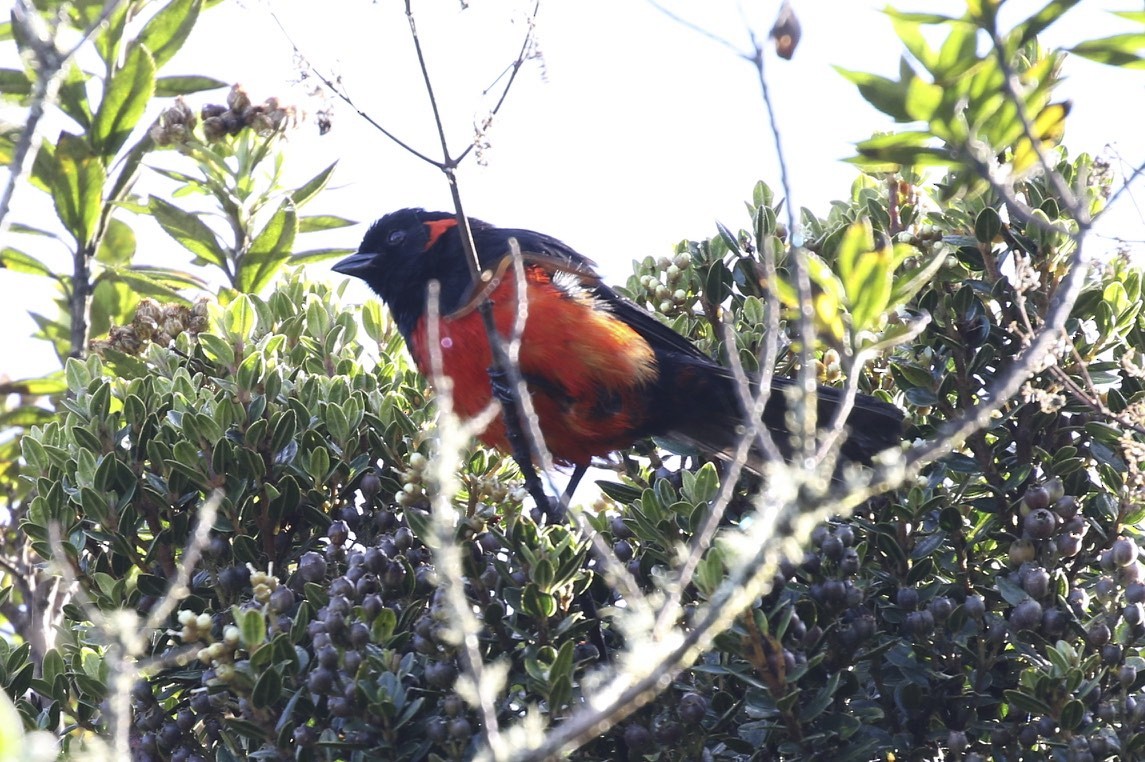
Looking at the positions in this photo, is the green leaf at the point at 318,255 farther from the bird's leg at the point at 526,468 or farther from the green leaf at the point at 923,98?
the green leaf at the point at 923,98

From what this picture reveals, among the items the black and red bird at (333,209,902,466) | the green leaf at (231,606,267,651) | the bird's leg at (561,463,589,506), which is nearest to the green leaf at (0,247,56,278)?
the black and red bird at (333,209,902,466)

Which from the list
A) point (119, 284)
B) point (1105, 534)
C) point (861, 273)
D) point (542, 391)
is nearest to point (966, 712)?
point (1105, 534)

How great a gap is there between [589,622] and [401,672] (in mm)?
376

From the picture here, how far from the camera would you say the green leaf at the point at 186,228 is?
14.5ft

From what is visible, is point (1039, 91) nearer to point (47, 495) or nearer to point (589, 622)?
point (589, 622)

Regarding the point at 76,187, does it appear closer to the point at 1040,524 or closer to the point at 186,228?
the point at 186,228

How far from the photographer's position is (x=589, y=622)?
2.70 m

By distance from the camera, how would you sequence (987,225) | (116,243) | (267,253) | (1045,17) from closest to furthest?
(1045,17), (987,225), (267,253), (116,243)

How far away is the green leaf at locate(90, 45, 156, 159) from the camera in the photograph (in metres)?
4.43

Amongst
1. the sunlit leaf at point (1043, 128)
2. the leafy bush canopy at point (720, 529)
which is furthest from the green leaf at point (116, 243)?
the sunlit leaf at point (1043, 128)

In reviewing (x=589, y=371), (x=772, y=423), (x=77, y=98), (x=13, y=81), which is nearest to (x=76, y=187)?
(x=77, y=98)

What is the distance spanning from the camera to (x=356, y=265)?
4875 mm

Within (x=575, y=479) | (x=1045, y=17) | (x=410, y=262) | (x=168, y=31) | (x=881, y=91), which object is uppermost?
(x=1045, y=17)

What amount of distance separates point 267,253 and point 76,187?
2.04 ft
